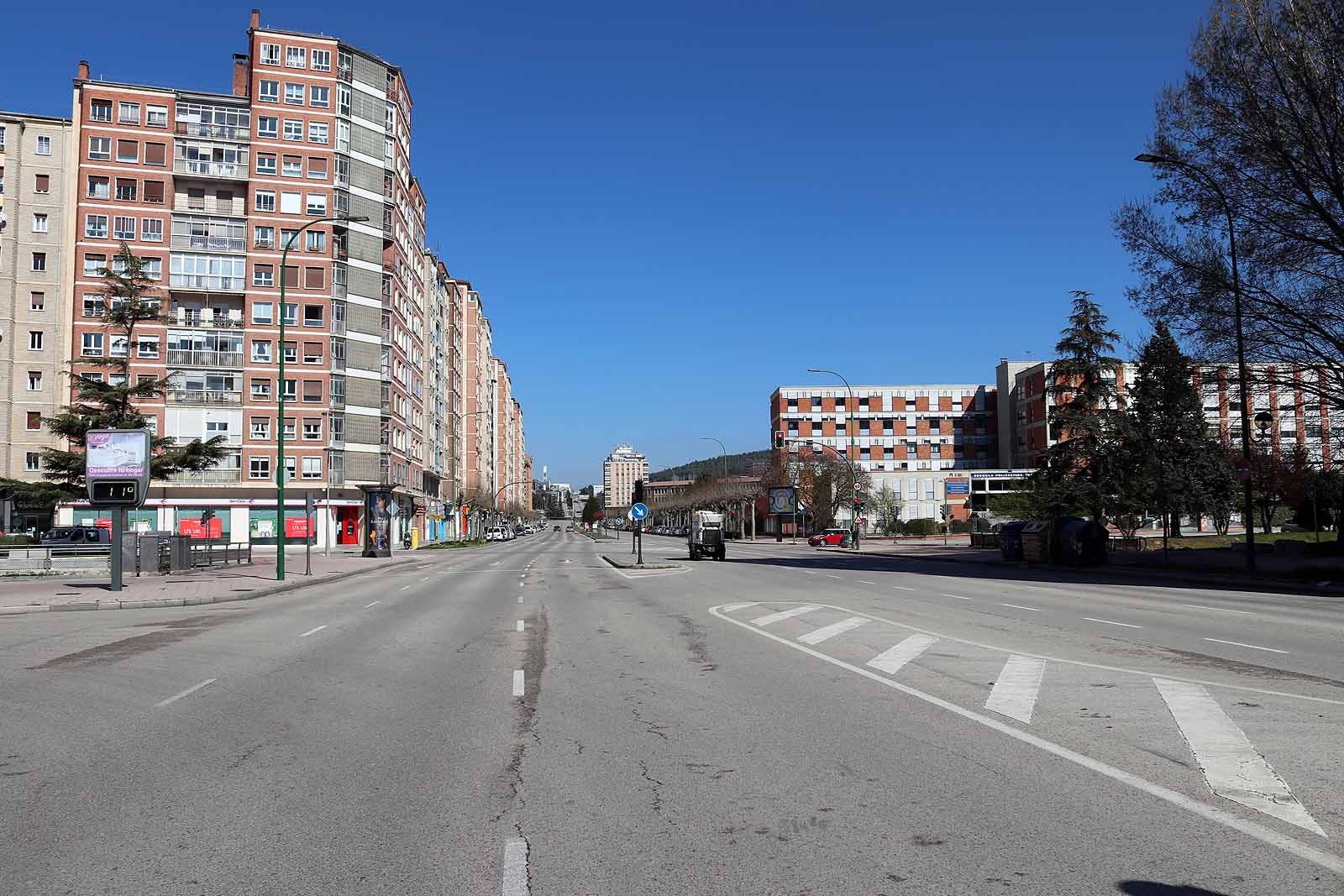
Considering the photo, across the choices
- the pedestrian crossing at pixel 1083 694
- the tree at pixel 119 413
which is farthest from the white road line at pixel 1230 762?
the tree at pixel 119 413

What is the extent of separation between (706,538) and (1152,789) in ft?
140

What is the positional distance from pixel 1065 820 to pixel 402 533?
3086 inches

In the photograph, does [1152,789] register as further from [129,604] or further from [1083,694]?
[129,604]

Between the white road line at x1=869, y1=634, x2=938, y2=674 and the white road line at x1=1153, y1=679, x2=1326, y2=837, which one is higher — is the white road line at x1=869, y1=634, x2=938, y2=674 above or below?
below

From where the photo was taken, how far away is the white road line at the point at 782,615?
55.5ft

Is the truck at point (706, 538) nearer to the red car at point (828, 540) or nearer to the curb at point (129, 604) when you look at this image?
the curb at point (129, 604)

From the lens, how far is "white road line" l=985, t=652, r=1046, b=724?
854 centimetres

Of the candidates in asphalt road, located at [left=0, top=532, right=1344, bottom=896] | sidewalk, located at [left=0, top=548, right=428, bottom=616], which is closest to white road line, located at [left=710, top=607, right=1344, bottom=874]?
asphalt road, located at [left=0, top=532, right=1344, bottom=896]

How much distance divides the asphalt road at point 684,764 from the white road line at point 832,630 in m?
0.14

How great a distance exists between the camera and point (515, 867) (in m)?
4.85

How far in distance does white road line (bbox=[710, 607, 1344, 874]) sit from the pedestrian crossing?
230mm

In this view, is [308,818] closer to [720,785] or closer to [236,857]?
[236,857]

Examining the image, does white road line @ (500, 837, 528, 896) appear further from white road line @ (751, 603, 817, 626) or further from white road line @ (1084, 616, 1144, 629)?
white road line @ (1084, 616, 1144, 629)

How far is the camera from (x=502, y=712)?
29.3 ft
